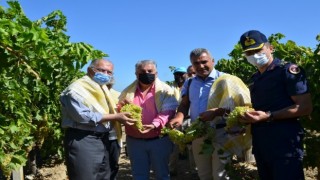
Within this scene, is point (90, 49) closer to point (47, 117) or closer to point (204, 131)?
point (204, 131)

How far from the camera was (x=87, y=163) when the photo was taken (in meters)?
3.79

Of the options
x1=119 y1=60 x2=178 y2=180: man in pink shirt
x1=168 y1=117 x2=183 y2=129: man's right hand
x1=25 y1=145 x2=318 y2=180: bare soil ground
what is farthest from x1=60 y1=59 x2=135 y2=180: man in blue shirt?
x1=25 y1=145 x2=318 y2=180: bare soil ground

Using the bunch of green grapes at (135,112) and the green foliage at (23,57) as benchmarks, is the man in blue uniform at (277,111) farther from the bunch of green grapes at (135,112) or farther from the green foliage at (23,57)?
the green foliage at (23,57)

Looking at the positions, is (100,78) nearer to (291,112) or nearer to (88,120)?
(88,120)

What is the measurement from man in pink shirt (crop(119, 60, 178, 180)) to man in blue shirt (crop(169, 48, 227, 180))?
16 cm

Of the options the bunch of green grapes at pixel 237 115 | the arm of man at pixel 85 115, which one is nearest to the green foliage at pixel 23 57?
the arm of man at pixel 85 115

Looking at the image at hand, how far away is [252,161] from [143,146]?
3.56 metres

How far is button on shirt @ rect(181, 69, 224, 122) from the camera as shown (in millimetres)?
3773

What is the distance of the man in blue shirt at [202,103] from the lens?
3678mm

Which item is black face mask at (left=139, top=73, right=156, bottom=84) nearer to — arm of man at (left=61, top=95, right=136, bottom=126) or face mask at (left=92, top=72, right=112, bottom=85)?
face mask at (left=92, top=72, right=112, bottom=85)

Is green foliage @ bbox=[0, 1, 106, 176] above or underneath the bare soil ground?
above

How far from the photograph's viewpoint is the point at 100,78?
12.7 feet

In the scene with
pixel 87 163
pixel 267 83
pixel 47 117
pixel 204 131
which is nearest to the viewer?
pixel 267 83

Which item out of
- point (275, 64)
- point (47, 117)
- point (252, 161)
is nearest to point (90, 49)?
point (275, 64)
